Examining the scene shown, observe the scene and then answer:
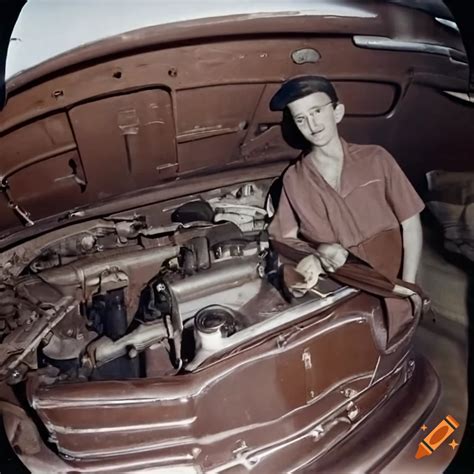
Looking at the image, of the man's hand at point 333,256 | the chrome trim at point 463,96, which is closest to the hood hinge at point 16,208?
the man's hand at point 333,256

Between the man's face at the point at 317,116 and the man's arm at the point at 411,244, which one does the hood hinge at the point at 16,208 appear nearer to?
the man's face at the point at 317,116

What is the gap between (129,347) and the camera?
833 millimetres

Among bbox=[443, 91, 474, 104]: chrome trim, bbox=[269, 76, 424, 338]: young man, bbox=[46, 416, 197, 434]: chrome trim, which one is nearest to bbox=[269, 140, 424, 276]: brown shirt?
bbox=[269, 76, 424, 338]: young man

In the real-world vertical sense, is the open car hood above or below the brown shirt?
above

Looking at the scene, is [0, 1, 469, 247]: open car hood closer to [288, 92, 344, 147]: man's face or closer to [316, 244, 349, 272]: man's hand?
[288, 92, 344, 147]: man's face

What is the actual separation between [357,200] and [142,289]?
12.2 inches

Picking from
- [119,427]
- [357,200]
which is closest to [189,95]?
[357,200]

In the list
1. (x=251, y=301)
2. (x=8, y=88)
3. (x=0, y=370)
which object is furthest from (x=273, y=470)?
(x=8, y=88)

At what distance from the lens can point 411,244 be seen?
31.5 inches

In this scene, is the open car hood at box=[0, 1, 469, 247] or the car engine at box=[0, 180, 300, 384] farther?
the car engine at box=[0, 180, 300, 384]

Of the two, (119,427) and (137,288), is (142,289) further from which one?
(119,427)

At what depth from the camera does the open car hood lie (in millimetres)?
712

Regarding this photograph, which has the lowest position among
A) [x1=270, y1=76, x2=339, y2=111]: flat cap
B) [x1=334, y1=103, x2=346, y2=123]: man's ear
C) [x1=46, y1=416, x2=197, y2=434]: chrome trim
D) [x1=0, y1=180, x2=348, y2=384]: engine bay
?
[x1=46, y1=416, x2=197, y2=434]: chrome trim

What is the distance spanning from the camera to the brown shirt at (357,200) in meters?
0.78
